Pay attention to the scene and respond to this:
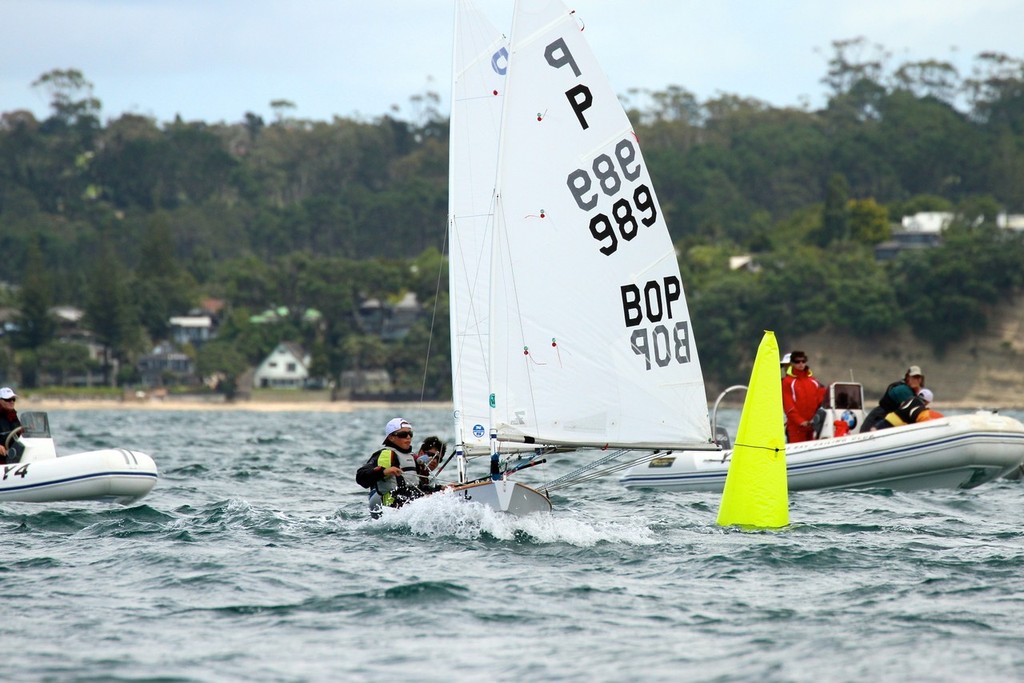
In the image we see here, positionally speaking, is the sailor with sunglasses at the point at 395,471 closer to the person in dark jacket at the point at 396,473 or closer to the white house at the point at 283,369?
the person in dark jacket at the point at 396,473

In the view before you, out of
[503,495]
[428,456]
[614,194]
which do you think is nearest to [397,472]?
[428,456]

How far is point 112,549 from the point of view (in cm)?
1385

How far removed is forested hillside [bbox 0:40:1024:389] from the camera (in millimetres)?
92938

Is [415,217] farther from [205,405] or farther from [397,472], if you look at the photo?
[397,472]

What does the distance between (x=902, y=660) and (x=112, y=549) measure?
7.81m

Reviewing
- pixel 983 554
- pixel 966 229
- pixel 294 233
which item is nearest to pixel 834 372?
pixel 966 229

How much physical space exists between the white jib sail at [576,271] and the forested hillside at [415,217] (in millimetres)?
46692

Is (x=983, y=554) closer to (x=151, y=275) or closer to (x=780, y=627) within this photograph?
(x=780, y=627)

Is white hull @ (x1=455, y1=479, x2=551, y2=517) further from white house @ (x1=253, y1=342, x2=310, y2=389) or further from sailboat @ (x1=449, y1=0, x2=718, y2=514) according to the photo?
white house @ (x1=253, y1=342, x2=310, y2=389)

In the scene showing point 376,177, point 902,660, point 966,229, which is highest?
point 376,177

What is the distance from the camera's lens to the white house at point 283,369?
349ft

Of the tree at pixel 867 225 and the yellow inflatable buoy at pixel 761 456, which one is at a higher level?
the tree at pixel 867 225

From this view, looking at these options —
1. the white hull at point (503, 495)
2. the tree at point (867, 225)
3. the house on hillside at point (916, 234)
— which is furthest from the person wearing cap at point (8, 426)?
the tree at point (867, 225)

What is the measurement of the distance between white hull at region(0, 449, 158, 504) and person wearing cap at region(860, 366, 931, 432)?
32.8ft
